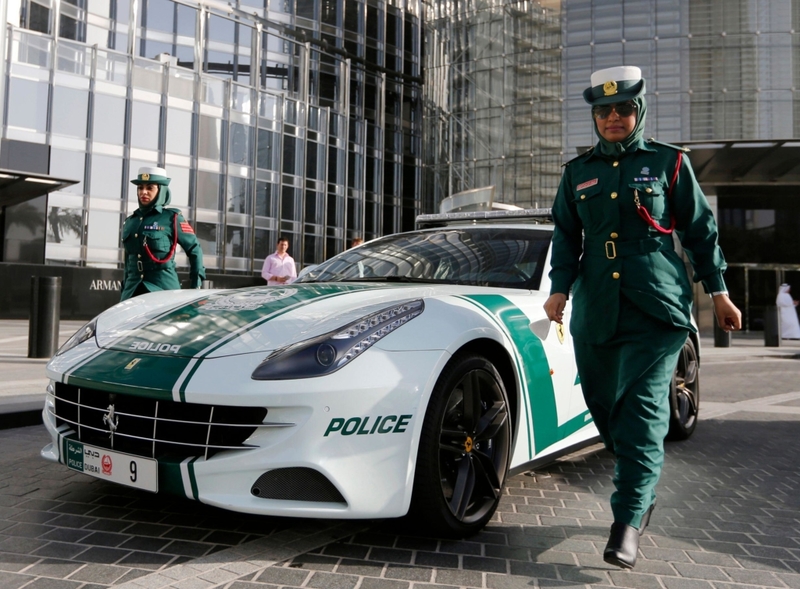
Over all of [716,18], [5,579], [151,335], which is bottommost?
[5,579]

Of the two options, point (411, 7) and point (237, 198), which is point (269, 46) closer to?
point (237, 198)

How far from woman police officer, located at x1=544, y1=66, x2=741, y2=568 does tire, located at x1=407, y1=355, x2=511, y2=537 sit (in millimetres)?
420

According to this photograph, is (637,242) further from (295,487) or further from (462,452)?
(295,487)

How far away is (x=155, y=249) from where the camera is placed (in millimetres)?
6324

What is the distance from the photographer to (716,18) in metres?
25.5

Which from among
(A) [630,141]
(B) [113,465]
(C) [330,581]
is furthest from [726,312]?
(B) [113,465]

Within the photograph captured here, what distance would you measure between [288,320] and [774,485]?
2.98m

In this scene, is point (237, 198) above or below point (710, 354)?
above

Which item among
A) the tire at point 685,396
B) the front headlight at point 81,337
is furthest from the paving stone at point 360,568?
the tire at point 685,396

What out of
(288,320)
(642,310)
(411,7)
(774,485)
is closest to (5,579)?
(288,320)

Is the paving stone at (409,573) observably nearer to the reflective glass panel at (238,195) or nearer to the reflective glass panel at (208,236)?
the reflective glass panel at (208,236)

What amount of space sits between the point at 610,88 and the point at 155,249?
174 inches

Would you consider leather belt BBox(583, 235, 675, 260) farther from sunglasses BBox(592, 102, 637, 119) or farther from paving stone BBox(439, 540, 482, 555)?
paving stone BBox(439, 540, 482, 555)

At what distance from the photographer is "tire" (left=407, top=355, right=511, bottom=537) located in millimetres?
2906
